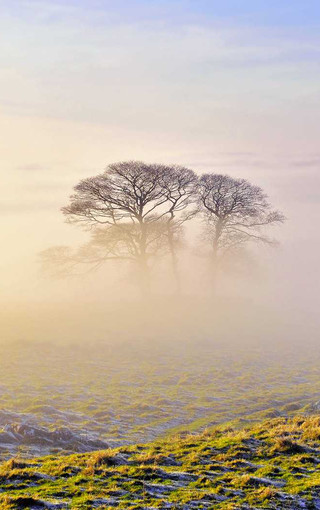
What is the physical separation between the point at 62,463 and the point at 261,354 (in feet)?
96.5

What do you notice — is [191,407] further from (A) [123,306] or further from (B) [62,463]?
(A) [123,306]

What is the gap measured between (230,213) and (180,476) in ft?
156

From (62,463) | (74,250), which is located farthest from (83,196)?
(62,463)

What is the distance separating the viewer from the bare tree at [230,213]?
5659 centimetres

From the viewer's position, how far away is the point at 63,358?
116 feet

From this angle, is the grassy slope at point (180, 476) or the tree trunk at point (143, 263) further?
the tree trunk at point (143, 263)

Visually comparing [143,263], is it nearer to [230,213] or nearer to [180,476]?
[230,213]

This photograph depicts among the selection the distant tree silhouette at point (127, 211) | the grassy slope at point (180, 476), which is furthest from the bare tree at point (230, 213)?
the grassy slope at point (180, 476)

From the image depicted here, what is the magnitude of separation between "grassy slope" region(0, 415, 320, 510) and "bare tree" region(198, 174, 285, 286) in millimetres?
42657

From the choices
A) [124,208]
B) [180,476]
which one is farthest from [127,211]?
[180,476]

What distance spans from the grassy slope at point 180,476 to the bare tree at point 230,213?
42.7 m

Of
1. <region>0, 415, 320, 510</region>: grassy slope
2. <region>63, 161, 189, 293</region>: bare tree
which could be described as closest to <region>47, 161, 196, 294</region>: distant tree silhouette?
<region>63, 161, 189, 293</region>: bare tree

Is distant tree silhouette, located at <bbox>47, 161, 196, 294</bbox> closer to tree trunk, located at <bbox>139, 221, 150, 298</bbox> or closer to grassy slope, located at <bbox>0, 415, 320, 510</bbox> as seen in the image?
tree trunk, located at <bbox>139, 221, 150, 298</bbox>

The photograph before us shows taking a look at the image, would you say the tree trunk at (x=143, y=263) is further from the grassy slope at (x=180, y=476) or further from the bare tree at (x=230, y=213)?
the grassy slope at (x=180, y=476)
